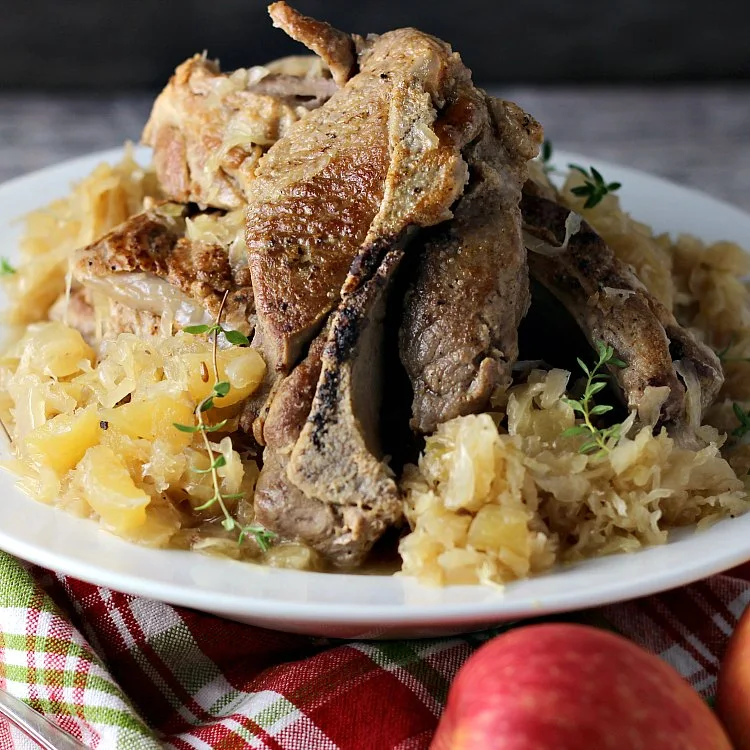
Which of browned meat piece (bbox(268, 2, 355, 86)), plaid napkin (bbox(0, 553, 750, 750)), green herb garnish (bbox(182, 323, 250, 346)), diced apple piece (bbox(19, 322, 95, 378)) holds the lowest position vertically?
plaid napkin (bbox(0, 553, 750, 750))

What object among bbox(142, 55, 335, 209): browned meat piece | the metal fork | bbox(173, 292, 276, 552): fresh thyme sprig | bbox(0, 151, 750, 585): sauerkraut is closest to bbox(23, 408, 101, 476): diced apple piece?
bbox(0, 151, 750, 585): sauerkraut

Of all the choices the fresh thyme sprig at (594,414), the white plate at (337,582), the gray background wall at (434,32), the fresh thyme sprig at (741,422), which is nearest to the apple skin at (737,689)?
the white plate at (337,582)

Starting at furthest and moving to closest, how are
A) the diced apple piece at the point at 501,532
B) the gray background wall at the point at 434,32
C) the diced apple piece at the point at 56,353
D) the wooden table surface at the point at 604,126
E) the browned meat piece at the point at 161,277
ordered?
1. the gray background wall at the point at 434,32
2. the wooden table surface at the point at 604,126
3. the diced apple piece at the point at 56,353
4. the browned meat piece at the point at 161,277
5. the diced apple piece at the point at 501,532

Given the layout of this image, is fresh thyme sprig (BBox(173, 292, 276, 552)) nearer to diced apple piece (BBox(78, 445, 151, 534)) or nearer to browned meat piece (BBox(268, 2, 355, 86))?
diced apple piece (BBox(78, 445, 151, 534))

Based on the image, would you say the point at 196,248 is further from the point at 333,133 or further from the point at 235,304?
the point at 333,133

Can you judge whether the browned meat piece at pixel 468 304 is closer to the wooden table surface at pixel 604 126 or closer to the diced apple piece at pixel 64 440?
the diced apple piece at pixel 64 440

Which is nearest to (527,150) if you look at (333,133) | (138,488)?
(333,133)

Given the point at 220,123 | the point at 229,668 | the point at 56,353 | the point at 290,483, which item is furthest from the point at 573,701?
the point at 220,123
